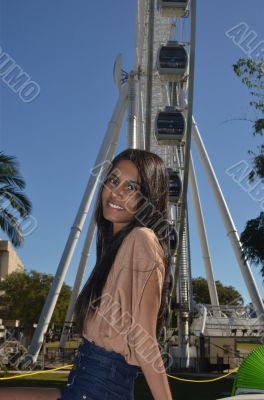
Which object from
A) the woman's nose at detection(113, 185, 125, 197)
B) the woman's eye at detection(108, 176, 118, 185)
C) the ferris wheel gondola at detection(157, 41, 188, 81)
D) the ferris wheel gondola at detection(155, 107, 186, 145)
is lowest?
the woman's nose at detection(113, 185, 125, 197)

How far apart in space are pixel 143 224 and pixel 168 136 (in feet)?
63.7

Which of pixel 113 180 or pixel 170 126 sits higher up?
pixel 170 126

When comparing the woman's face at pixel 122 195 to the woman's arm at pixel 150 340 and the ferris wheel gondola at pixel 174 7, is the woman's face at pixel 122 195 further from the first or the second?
the ferris wheel gondola at pixel 174 7

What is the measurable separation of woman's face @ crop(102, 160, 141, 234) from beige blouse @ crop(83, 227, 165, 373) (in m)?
0.16

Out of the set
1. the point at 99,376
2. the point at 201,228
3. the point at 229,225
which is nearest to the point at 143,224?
the point at 99,376

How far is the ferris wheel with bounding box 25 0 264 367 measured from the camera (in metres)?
20.5

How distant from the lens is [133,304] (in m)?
1.79

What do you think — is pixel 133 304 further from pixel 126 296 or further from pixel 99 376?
pixel 99 376

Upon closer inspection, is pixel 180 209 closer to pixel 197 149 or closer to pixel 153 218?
pixel 197 149

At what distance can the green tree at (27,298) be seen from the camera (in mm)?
47594

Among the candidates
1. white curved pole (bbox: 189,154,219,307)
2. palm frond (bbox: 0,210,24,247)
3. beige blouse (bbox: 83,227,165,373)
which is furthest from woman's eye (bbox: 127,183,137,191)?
white curved pole (bbox: 189,154,219,307)

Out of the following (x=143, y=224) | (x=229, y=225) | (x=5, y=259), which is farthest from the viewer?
(x=5, y=259)

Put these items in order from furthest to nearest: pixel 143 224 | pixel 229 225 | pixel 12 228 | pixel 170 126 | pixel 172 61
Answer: pixel 229 225, pixel 170 126, pixel 172 61, pixel 12 228, pixel 143 224

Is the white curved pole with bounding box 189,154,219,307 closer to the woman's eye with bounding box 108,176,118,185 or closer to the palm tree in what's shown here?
the palm tree
